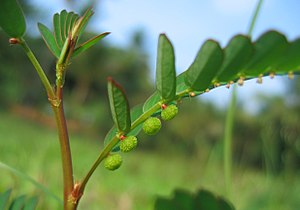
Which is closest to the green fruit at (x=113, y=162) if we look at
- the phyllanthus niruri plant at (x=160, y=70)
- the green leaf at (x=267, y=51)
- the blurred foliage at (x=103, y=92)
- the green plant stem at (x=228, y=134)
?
the phyllanthus niruri plant at (x=160, y=70)

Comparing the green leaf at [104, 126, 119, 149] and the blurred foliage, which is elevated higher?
the green leaf at [104, 126, 119, 149]

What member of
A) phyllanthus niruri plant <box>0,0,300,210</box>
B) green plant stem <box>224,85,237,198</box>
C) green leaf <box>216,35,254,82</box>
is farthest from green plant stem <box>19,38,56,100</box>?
green plant stem <box>224,85,237,198</box>

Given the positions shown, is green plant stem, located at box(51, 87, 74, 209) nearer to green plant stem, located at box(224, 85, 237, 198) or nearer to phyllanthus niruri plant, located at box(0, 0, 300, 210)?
phyllanthus niruri plant, located at box(0, 0, 300, 210)

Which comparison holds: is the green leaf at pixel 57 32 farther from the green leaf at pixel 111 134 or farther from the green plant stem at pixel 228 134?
the green plant stem at pixel 228 134

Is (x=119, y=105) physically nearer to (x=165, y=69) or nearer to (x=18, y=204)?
(x=165, y=69)

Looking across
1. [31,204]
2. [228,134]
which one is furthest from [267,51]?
[228,134]

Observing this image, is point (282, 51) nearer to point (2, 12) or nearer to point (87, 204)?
point (2, 12)
